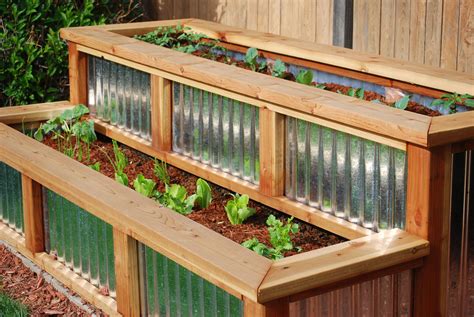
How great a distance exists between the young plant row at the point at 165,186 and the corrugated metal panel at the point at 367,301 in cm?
45

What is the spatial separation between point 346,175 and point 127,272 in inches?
39.2

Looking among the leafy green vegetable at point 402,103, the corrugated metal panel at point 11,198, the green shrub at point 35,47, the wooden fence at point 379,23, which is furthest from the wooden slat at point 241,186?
the wooden fence at point 379,23

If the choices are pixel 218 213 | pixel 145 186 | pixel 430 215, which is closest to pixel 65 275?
pixel 145 186

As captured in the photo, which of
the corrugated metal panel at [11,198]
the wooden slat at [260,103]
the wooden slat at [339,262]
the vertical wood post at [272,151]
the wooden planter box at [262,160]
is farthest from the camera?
the corrugated metal panel at [11,198]

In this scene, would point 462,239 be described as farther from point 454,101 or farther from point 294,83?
point 294,83

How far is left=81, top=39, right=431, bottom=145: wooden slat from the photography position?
13.1ft

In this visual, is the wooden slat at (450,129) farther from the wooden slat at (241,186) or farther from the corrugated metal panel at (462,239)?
the wooden slat at (241,186)

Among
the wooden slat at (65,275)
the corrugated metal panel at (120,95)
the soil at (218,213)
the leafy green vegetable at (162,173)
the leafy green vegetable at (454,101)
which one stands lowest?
the wooden slat at (65,275)

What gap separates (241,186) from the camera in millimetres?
4984

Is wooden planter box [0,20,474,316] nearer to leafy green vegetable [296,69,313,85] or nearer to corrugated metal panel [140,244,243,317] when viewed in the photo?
corrugated metal panel [140,244,243,317]

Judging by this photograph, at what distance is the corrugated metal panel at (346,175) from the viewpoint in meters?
4.13

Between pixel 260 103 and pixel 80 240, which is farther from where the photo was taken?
pixel 80 240

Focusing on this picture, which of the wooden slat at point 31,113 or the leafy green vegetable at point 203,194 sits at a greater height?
the wooden slat at point 31,113

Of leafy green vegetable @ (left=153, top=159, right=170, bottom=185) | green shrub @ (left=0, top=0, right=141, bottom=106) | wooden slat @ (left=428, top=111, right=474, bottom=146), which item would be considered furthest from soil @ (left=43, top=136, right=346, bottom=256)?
green shrub @ (left=0, top=0, right=141, bottom=106)
